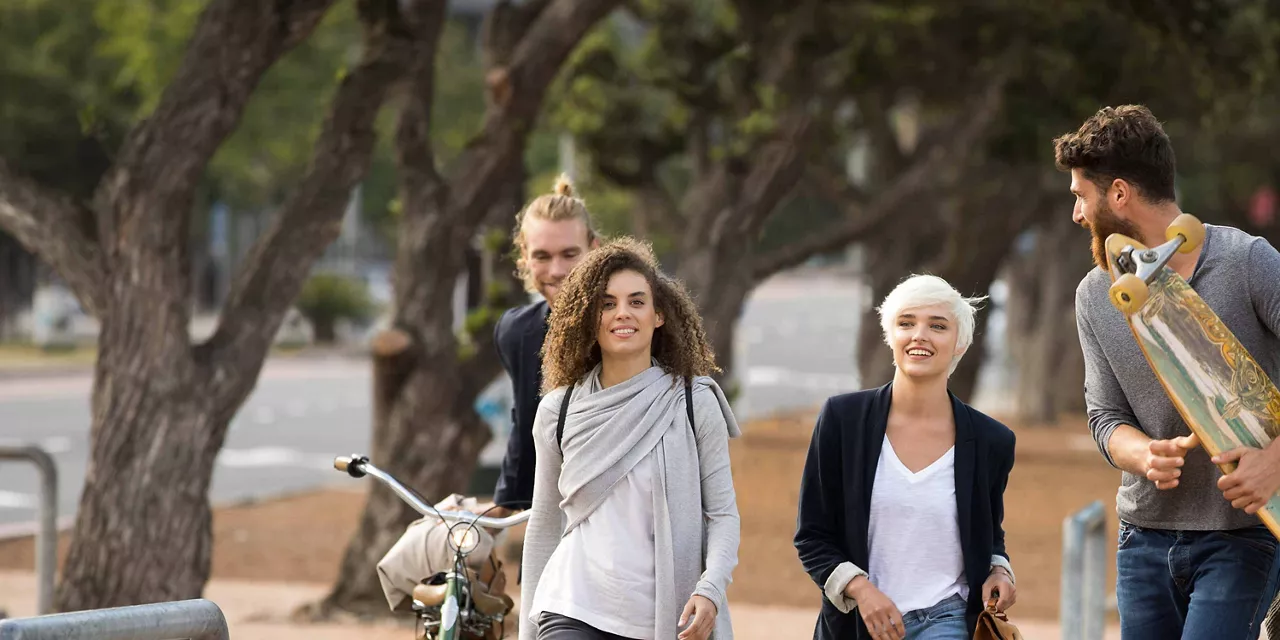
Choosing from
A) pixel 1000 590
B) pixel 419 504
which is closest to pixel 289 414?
pixel 419 504

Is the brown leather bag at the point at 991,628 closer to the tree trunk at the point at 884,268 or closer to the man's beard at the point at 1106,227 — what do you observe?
the man's beard at the point at 1106,227

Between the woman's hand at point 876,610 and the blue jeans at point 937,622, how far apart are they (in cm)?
4

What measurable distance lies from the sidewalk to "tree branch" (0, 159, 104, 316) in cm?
207

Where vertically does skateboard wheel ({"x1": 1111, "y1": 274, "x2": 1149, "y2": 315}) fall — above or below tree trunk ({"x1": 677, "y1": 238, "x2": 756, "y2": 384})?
below

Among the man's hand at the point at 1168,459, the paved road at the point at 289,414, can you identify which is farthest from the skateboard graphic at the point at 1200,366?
the paved road at the point at 289,414

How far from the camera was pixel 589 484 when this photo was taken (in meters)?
4.18

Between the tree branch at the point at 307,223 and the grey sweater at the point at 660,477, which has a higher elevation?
the tree branch at the point at 307,223

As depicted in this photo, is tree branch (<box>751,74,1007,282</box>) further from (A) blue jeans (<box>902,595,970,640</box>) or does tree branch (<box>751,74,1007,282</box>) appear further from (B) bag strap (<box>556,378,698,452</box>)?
(A) blue jeans (<box>902,595,970,640</box>)

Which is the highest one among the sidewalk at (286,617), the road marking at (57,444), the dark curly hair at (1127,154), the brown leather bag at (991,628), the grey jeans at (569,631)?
the dark curly hair at (1127,154)

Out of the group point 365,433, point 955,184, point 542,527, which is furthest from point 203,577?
point 365,433

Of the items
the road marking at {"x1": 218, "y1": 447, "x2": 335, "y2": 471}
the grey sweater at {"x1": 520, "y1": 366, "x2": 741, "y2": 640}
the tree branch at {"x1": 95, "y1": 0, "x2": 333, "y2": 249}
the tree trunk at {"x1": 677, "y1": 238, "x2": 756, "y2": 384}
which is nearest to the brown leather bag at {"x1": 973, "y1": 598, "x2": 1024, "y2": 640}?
the grey sweater at {"x1": 520, "y1": 366, "x2": 741, "y2": 640}

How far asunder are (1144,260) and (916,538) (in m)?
0.79

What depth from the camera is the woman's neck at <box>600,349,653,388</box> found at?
4289 millimetres

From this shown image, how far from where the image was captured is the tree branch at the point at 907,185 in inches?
595
